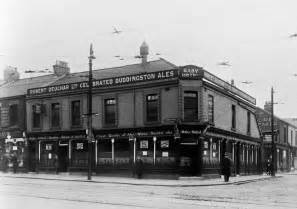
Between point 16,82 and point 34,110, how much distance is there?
9.50 meters

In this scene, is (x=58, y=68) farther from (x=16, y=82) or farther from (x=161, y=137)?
(x=161, y=137)

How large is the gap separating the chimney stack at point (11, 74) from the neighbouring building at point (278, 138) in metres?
27.0

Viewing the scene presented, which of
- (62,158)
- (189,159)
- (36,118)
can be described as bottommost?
(62,158)

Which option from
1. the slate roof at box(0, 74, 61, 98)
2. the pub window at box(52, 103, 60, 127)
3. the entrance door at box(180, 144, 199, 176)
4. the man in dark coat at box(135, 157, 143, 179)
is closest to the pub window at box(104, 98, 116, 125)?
the man in dark coat at box(135, 157, 143, 179)

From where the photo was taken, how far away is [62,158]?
3775 centimetres

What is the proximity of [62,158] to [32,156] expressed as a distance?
306cm

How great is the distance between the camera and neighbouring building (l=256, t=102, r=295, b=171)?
56713 millimetres

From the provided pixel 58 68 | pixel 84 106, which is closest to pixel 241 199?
pixel 84 106

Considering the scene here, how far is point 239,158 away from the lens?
133 feet

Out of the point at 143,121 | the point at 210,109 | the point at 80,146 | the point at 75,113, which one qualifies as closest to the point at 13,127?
the point at 75,113

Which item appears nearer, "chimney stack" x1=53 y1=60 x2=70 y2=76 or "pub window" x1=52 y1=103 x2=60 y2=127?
"pub window" x1=52 y1=103 x2=60 y2=127

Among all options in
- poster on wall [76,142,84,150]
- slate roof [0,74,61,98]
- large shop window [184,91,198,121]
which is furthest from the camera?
slate roof [0,74,61,98]

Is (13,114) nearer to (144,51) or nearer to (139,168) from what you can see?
(144,51)

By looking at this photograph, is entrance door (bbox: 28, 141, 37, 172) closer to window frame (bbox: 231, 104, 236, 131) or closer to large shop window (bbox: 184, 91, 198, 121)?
large shop window (bbox: 184, 91, 198, 121)
